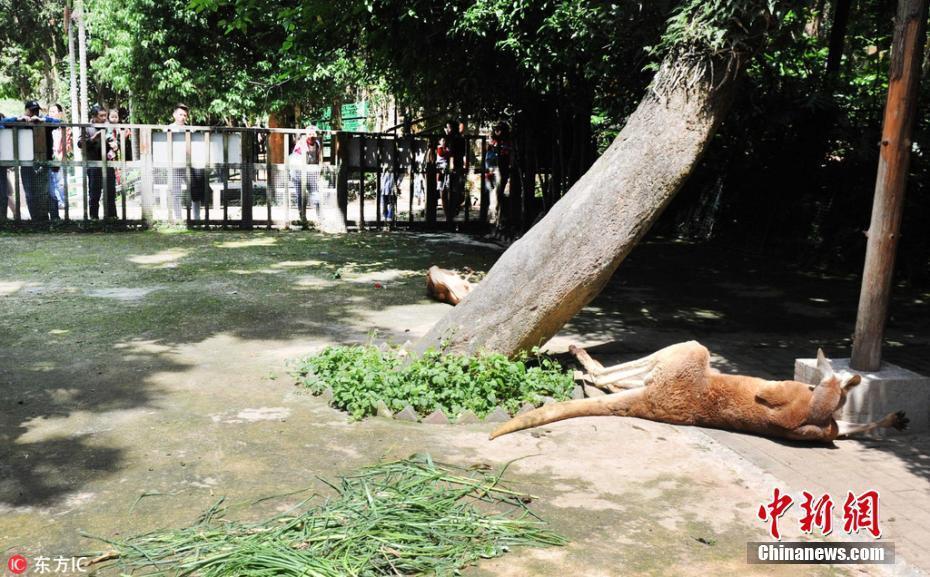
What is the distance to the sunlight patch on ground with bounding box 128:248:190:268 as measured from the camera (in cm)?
1206

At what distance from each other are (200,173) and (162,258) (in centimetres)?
392

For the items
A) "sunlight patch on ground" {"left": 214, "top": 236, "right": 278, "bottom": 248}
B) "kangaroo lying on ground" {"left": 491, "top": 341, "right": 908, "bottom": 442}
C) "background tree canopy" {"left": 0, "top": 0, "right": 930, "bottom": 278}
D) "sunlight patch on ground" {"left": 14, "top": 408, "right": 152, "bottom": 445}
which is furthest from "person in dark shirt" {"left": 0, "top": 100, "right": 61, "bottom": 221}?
"kangaroo lying on ground" {"left": 491, "top": 341, "right": 908, "bottom": 442}

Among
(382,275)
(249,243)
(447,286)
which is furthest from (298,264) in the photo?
(447,286)

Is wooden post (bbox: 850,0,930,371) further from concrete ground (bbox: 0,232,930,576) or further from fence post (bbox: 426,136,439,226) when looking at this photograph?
fence post (bbox: 426,136,439,226)

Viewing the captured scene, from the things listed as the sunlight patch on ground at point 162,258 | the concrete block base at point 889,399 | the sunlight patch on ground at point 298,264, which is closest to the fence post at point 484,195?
the sunlight patch on ground at point 298,264

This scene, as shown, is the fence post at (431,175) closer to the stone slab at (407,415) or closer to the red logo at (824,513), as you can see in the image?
the stone slab at (407,415)

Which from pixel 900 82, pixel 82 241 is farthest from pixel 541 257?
pixel 82 241

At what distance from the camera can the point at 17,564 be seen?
3.72 metres

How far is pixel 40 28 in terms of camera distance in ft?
109

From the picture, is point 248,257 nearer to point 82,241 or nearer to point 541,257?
→ point 82,241

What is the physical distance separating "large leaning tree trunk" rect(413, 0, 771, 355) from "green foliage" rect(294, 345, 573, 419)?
0.91 feet

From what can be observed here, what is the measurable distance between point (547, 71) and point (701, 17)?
15.8 feet

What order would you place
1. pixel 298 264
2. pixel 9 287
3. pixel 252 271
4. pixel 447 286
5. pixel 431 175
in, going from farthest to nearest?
pixel 431 175 < pixel 298 264 < pixel 252 271 < pixel 9 287 < pixel 447 286

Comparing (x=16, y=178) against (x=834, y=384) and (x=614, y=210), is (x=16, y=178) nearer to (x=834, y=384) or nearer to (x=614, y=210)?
(x=614, y=210)
